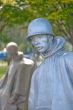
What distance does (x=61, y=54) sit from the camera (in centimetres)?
286

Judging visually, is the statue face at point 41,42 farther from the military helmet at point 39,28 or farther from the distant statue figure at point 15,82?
the distant statue figure at point 15,82

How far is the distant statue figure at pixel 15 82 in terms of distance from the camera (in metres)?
6.39

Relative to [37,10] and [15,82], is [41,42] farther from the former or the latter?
[37,10]

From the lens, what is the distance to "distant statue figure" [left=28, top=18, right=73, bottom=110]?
8.91ft

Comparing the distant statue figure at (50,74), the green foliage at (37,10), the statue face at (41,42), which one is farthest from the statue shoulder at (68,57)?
the green foliage at (37,10)

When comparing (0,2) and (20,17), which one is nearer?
(0,2)

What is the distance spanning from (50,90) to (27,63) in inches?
146

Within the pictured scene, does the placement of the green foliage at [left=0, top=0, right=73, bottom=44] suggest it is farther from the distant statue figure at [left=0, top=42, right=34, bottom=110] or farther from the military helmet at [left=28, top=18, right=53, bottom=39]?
the military helmet at [left=28, top=18, right=53, bottom=39]

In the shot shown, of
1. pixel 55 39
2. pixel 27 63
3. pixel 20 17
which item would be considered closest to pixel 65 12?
pixel 20 17

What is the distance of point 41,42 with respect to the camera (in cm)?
282

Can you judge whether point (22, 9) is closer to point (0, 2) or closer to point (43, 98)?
point (0, 2)

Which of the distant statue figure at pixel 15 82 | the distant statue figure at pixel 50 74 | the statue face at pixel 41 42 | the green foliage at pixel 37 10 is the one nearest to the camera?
the distant statue figure at pixel 50 74

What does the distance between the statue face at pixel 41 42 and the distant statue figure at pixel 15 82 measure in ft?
11.4

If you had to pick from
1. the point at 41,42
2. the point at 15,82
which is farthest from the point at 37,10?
the point at 41,42
